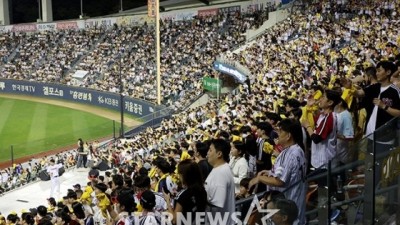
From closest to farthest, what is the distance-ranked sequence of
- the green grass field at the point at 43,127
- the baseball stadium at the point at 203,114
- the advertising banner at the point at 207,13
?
the baseball stadium at the point at 203,114, the green grass field at the point at 43,127, the advertising banner at the point at 207,13

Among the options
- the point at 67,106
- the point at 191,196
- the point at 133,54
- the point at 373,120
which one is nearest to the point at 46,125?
the point at 67,106

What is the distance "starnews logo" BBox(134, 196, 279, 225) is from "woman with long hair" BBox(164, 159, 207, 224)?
0.10 feet

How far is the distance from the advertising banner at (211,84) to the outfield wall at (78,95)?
2.74 meters

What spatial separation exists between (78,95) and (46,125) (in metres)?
7.19

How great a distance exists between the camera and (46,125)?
30.9m

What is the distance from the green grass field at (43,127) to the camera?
2650cm

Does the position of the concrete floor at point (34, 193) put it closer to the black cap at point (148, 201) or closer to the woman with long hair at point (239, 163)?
the woman with long hair at point (239, 163)

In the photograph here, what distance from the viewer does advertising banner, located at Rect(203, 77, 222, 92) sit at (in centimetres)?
2777

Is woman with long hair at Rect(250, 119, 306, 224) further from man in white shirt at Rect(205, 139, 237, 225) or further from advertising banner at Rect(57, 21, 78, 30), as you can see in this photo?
advertising banner at Rect(57, 21, 78, 30)

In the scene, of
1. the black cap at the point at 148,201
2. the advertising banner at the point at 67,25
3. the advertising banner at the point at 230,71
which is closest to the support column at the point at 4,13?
the advertising banner at the point at 67,25

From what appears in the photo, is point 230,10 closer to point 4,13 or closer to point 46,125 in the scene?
point 46,125

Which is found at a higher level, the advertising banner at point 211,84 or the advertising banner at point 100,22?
the advertising banner at point 100,22

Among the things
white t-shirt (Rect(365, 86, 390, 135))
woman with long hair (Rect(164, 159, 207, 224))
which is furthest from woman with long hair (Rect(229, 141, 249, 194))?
woman with long hair (Rect(164, 159, 207, 224))

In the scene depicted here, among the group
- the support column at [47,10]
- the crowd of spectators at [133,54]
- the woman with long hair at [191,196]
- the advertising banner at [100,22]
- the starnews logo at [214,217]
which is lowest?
the crowd of spectators at [133,54]
